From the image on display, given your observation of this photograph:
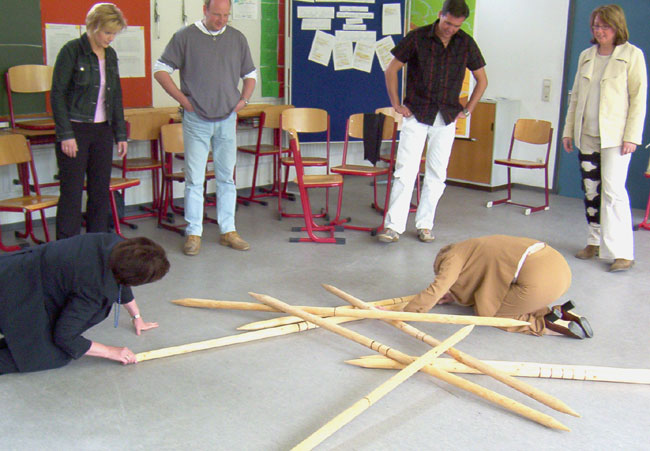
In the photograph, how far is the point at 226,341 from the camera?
329cm

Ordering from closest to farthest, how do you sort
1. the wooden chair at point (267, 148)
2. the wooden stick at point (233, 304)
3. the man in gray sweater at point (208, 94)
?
the wooden stick at point (233, 304), the man in gray sweater at point (208, 94), the wooden chair at point (267, 148)

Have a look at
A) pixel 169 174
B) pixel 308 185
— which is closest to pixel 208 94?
pixel 308 185

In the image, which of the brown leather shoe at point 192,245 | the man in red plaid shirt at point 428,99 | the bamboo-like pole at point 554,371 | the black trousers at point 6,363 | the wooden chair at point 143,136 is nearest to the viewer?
the black trousers at point 6,363

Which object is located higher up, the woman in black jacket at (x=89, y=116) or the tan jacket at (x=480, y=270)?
the woman in black jacket at (x=89, y=116)

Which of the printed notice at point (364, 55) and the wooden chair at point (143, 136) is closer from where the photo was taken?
the wooden chair at point (143, 136)

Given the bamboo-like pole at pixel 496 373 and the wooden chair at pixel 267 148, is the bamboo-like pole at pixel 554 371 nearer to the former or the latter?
the bamboo-like pole at pixel 496 373

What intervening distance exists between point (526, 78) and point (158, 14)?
3.83 meters

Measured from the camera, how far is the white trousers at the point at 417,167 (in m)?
5.14

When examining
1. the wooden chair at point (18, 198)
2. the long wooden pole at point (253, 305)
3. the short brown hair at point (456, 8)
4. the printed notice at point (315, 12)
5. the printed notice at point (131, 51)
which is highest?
the printed notice at point (315, 12)

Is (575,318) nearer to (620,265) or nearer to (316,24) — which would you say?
(620,265)

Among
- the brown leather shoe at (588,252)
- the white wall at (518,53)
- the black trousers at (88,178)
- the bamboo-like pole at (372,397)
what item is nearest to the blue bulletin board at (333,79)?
the white wall at (518,53)

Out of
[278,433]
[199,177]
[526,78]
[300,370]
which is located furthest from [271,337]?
[526,78]

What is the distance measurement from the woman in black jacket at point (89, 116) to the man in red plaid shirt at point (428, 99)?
6.59 ft

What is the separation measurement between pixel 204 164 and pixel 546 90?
3.99 meters
